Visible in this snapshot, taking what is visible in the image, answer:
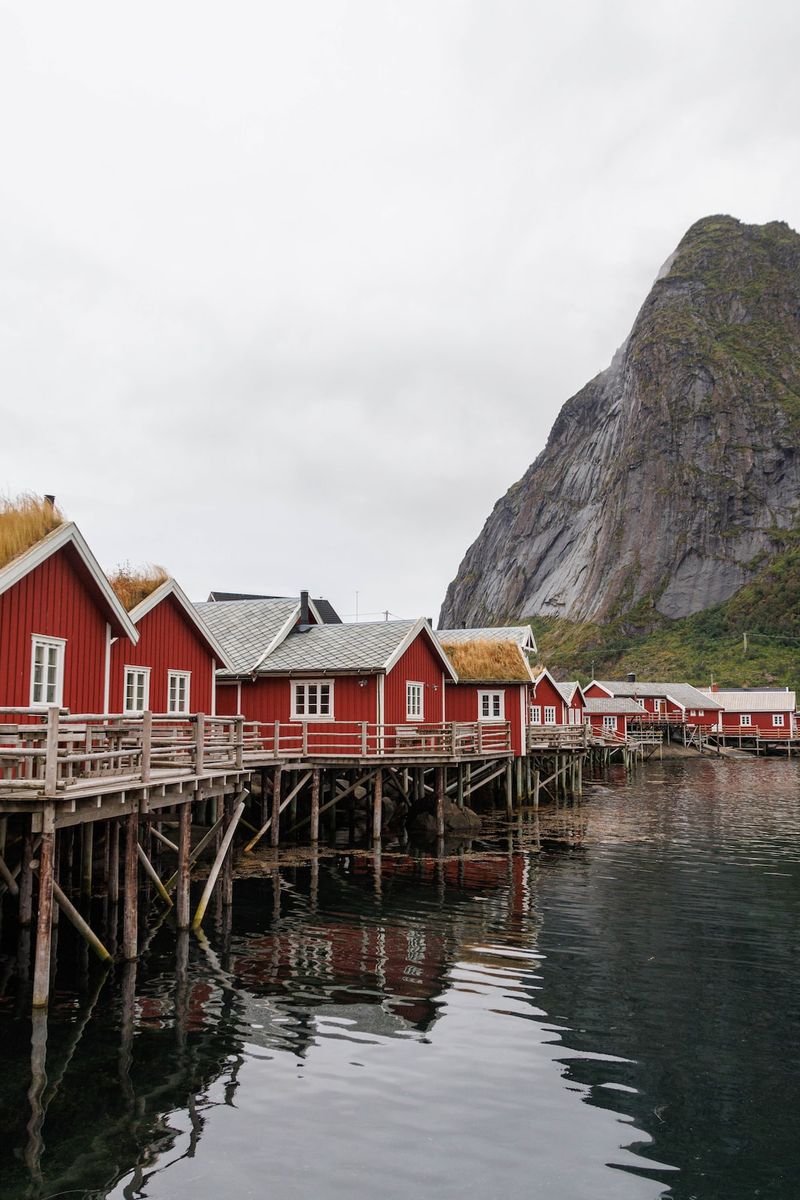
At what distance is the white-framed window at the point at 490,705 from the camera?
38.0 metres

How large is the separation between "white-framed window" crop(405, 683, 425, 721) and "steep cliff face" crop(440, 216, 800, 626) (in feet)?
341

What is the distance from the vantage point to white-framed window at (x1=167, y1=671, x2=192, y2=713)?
74.4 feet

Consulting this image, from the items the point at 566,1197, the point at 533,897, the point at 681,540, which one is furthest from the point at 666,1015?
the point at 681,540

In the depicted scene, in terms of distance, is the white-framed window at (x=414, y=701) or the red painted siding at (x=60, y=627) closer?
the red painted siding at (x=60, y=627)

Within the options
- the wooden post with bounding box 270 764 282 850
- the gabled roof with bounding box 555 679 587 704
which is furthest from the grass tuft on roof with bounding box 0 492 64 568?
the gabled roof with bounding box 555 679 587 704

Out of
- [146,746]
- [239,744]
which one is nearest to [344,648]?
[239,744]

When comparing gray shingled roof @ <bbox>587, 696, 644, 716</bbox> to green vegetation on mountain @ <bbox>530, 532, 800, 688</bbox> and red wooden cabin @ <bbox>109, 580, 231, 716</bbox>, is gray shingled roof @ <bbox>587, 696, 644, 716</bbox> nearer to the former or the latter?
green vegetation on mountain @ <bbox>530, 532, 800, 688</bbox>

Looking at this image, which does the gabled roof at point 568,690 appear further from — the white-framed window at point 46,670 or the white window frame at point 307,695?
→ the white-framed window at point 46,670

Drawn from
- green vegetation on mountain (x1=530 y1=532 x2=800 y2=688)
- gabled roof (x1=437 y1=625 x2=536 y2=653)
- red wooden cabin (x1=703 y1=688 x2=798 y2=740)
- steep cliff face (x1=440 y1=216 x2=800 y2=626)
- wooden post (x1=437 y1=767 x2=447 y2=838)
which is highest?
steep cliff face (x1=440 y1=216 x2=800 y2=626)

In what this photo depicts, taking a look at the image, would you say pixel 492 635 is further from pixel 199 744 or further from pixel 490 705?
pixel 199 744

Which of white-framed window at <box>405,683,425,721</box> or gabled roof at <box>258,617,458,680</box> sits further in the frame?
white-framed window at <box>405,683,425,721</box>

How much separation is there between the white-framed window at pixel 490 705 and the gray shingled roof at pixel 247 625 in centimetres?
931

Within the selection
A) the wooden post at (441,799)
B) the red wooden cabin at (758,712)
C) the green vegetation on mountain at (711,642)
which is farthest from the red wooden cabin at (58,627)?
the green vegetation on mountain at (711,642)

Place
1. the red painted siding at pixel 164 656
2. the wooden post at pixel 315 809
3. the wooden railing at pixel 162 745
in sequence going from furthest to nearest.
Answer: the wooden post at pixel 315 809 → the red painted siding at pixel 164 656 → the wooden railing at pixel 162 745
